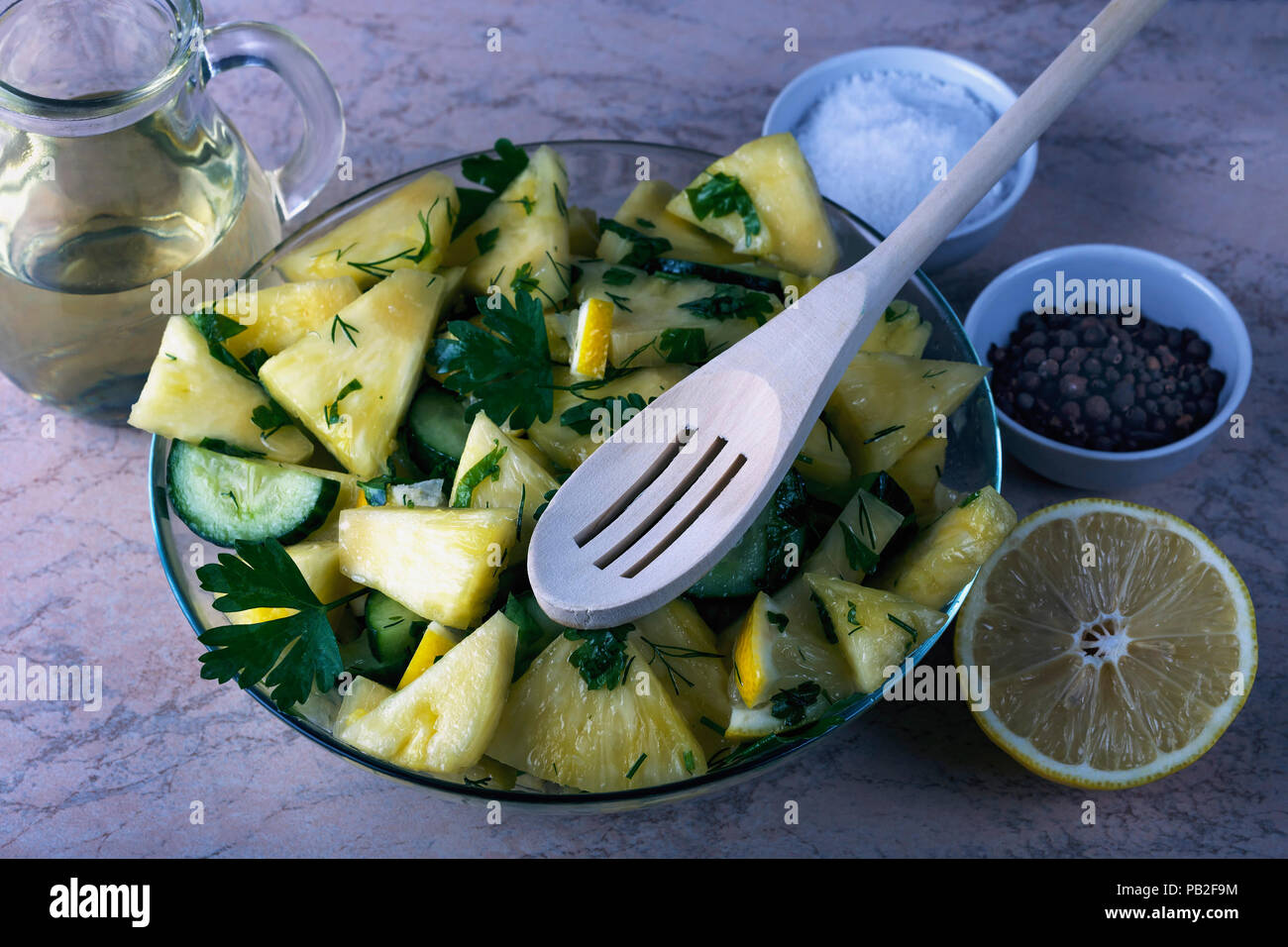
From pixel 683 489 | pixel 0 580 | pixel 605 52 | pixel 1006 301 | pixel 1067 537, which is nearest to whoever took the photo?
pixel 683 489

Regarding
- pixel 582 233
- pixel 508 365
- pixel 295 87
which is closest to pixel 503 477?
pixel 508 365

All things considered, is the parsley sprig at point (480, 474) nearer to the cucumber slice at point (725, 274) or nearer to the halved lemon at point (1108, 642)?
the cucumber slice at point (725, 274)

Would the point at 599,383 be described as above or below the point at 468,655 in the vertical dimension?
above

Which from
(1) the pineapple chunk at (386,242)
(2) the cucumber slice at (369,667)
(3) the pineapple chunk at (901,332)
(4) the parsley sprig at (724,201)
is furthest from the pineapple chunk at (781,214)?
(2) the cucumber slice at (369,667)

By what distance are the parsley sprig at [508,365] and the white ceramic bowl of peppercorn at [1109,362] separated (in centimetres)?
66

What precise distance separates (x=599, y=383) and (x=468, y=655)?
0.37m

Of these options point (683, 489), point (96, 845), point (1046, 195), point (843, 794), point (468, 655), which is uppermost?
point (1046, 195)

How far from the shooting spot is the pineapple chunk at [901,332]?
1.45 metres

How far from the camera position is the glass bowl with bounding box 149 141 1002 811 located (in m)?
1.15

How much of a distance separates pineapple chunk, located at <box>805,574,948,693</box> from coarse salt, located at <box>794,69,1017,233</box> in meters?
0.78

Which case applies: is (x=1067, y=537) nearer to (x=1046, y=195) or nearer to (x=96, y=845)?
(x=1046, y=195)

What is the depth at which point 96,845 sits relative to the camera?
4.64 feet

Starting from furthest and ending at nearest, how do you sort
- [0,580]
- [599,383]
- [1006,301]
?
[1006,301] → [0,580] → [599,383]
